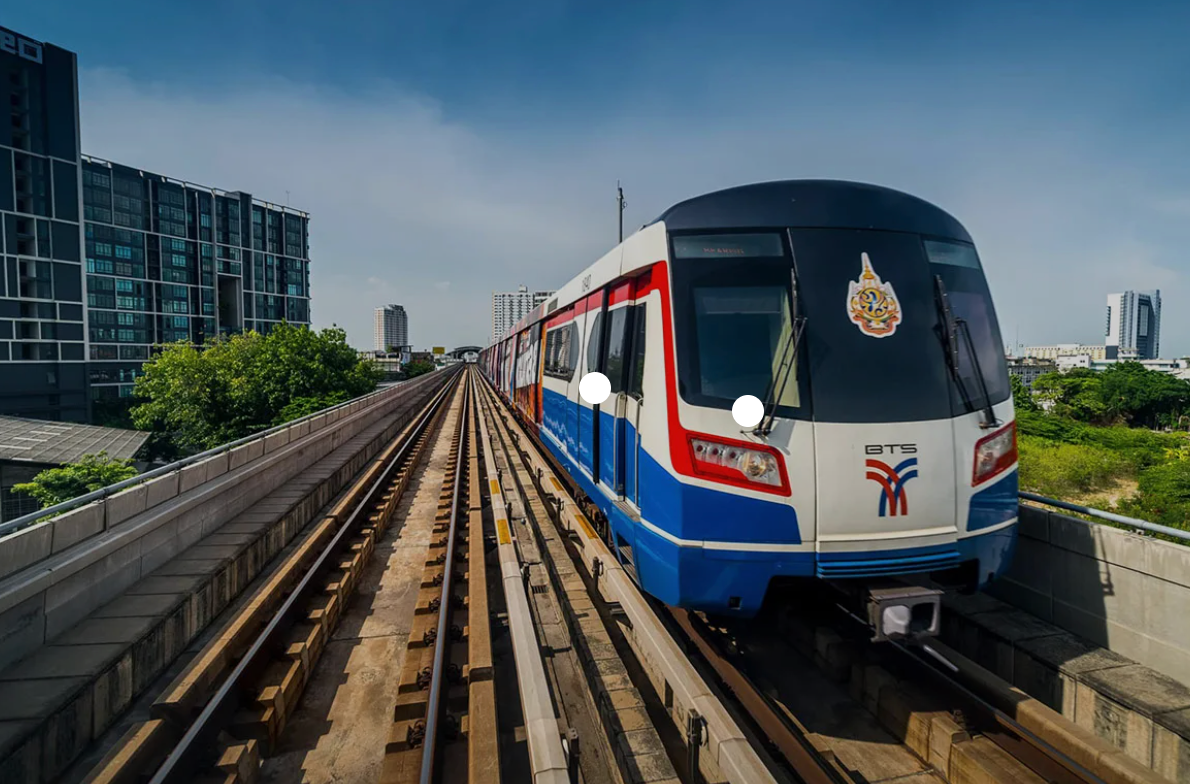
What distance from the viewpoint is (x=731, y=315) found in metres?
4.34

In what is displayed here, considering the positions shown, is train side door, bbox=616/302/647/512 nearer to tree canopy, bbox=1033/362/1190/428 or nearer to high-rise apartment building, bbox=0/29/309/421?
tree canopy, bbox=1033/362/1190/428

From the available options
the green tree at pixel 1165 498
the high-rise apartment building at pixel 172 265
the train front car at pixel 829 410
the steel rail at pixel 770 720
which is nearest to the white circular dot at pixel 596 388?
the train front car at pixel 829 410

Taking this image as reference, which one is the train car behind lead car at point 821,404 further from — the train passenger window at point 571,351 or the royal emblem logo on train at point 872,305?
the train passenger window at point 571,351

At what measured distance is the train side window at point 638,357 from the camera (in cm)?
486

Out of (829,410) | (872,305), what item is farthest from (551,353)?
(829,410)

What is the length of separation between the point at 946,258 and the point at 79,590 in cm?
741

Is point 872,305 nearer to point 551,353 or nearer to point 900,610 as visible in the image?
point 900,610

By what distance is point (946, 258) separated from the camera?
451 cm

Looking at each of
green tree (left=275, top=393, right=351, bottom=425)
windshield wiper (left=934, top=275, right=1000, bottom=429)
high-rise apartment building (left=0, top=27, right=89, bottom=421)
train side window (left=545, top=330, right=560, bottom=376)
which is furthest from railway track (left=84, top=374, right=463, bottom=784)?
high-rise apartment building (left=0, top=27, right=89, bottom=421)

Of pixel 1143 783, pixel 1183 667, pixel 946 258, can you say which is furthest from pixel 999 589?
pixel 946 258

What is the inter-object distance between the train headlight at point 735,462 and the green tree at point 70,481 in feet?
89.3

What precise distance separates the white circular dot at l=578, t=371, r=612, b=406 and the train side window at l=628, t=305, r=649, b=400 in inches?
28.6

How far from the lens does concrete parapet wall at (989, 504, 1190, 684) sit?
4.06 metres

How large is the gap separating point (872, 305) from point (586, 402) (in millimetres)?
3299
